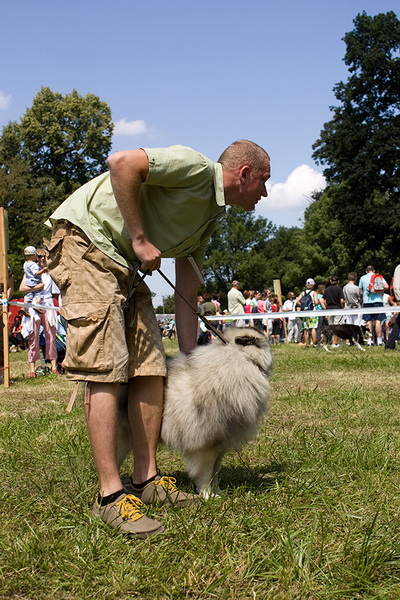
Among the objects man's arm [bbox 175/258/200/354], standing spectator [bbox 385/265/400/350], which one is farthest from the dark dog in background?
man's arm [bbox 175/258/200/354]

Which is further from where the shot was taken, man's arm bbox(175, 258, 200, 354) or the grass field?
man's arm bbox(175, 258, 200, 354)

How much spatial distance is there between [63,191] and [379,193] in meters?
20.1

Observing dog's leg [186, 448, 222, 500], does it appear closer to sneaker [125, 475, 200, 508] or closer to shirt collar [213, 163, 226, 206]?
sneaker [125, 475, 200, 508]

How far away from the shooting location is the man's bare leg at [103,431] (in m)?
2.75

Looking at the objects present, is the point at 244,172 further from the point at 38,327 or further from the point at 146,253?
the point at 38,327

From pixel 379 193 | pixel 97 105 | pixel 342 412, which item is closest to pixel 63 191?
pixel 97 105

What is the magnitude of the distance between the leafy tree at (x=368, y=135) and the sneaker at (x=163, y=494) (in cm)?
3501

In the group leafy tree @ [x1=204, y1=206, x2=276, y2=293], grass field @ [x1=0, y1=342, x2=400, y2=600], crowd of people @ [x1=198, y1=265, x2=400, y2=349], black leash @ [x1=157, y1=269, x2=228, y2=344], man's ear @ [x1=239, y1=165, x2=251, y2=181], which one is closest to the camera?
grass field @ [x1=0, y1=342, x2=400, y2=600]

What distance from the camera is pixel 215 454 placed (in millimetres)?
3043

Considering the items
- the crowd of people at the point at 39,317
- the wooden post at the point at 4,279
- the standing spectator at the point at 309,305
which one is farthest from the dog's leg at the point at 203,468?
the standing spectator at the point at 309,305

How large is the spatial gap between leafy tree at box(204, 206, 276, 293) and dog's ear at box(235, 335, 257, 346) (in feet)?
216

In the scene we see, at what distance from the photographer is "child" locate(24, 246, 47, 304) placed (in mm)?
9722

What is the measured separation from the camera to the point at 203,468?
3049mm

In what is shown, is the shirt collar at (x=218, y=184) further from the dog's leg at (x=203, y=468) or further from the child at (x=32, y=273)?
the child at (x=32, y=273)
